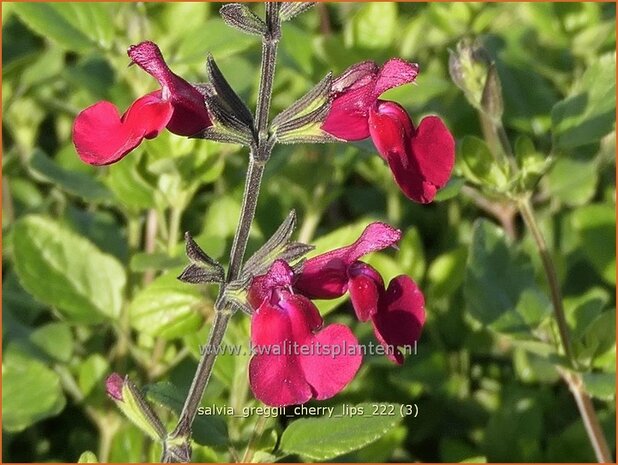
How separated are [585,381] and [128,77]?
1100 millimetres

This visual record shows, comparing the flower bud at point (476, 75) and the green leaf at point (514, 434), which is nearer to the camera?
the flower bud at point (476, 75)

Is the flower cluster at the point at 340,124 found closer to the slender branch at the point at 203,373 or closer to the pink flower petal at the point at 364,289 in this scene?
the pink flower petal at the point at 364,289

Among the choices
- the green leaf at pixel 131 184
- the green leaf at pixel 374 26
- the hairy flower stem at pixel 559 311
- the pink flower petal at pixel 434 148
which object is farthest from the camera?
the green leaf at pixel 374 26

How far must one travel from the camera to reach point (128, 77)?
201cm

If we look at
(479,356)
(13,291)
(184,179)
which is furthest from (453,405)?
(13,291)

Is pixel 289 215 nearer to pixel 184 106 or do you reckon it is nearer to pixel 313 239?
pixel 184 106

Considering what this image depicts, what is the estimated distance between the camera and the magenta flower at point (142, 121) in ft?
3.89

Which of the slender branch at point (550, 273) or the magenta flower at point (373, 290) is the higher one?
the slender branch at point (550, 273)

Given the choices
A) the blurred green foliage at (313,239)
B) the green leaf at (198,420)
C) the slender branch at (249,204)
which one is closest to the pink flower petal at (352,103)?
the slender branch at (249,204)

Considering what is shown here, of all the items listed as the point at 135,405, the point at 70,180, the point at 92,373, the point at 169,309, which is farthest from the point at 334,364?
the point at 70,180

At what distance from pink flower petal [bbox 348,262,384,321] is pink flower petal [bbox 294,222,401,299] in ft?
0.04

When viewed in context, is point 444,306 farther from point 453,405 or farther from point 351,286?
point 351,286

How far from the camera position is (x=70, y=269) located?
183 cm

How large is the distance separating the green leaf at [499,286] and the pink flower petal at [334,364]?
531 mm
